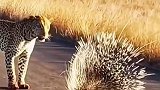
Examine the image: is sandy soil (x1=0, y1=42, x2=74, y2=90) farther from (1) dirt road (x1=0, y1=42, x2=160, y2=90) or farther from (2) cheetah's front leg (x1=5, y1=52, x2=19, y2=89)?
(2) cheetah's front leg (x1=5, y1=52, x2=19, y2=89)

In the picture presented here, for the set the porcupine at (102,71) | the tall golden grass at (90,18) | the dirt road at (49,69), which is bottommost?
the dirt road at (49,69)

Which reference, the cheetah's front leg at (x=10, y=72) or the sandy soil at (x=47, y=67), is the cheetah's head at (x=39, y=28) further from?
the sandy soil at (x=47, y=67)

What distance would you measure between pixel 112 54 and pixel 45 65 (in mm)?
3358

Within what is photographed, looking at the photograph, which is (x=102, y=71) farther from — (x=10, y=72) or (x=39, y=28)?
(x=10, y=72)

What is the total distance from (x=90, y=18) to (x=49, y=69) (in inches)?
132

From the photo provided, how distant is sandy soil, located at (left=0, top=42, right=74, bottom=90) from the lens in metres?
8.44

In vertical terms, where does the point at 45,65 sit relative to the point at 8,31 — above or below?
below

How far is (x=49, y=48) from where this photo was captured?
427 inches

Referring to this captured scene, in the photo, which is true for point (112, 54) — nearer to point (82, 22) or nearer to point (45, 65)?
point (45, 65)

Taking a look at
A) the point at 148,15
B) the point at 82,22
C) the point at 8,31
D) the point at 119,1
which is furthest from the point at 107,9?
the point at 8,31

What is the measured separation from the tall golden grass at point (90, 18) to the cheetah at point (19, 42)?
6.76 feet

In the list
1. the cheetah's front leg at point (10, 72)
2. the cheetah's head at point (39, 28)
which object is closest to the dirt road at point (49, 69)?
the cheetah's front leg at point (10, 72)

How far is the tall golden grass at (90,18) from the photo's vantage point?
11234 mm

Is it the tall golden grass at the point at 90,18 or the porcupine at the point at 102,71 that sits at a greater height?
the tall golden grass at the point at 90,18
